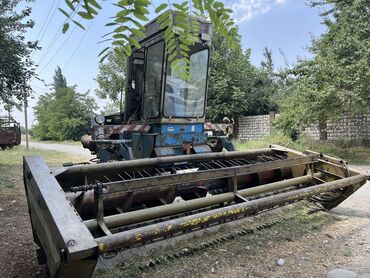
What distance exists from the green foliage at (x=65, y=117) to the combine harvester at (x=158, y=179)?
29.0 metres

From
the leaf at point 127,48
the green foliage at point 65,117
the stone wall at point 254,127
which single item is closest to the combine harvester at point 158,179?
the leaf at point 127,48

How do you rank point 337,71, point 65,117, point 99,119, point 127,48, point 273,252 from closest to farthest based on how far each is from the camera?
point 127,48, point 273,252, point 99,119, point 337,71, point 65,117

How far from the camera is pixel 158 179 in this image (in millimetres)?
2516

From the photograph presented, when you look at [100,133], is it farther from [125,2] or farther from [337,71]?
[337,71]

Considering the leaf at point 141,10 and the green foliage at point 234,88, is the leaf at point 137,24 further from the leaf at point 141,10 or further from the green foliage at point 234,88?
the green foliage at point 234,88

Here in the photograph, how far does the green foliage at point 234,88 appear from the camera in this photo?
18859 mm

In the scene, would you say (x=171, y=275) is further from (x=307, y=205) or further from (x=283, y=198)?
(x=307, y=205)

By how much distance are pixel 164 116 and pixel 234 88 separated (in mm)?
14336

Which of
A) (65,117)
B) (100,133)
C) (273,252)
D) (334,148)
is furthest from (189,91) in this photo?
(65,117)

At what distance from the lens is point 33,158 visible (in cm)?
263

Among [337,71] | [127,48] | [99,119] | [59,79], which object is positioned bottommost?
[99,119]

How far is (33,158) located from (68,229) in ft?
3.79

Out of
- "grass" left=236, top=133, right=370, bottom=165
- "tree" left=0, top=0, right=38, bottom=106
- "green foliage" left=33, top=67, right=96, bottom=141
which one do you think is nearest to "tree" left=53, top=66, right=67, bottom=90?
"green foliage" left=33, top=67, right=96, bottom=141

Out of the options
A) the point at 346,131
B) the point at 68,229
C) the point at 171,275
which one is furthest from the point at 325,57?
the point at 68,229
